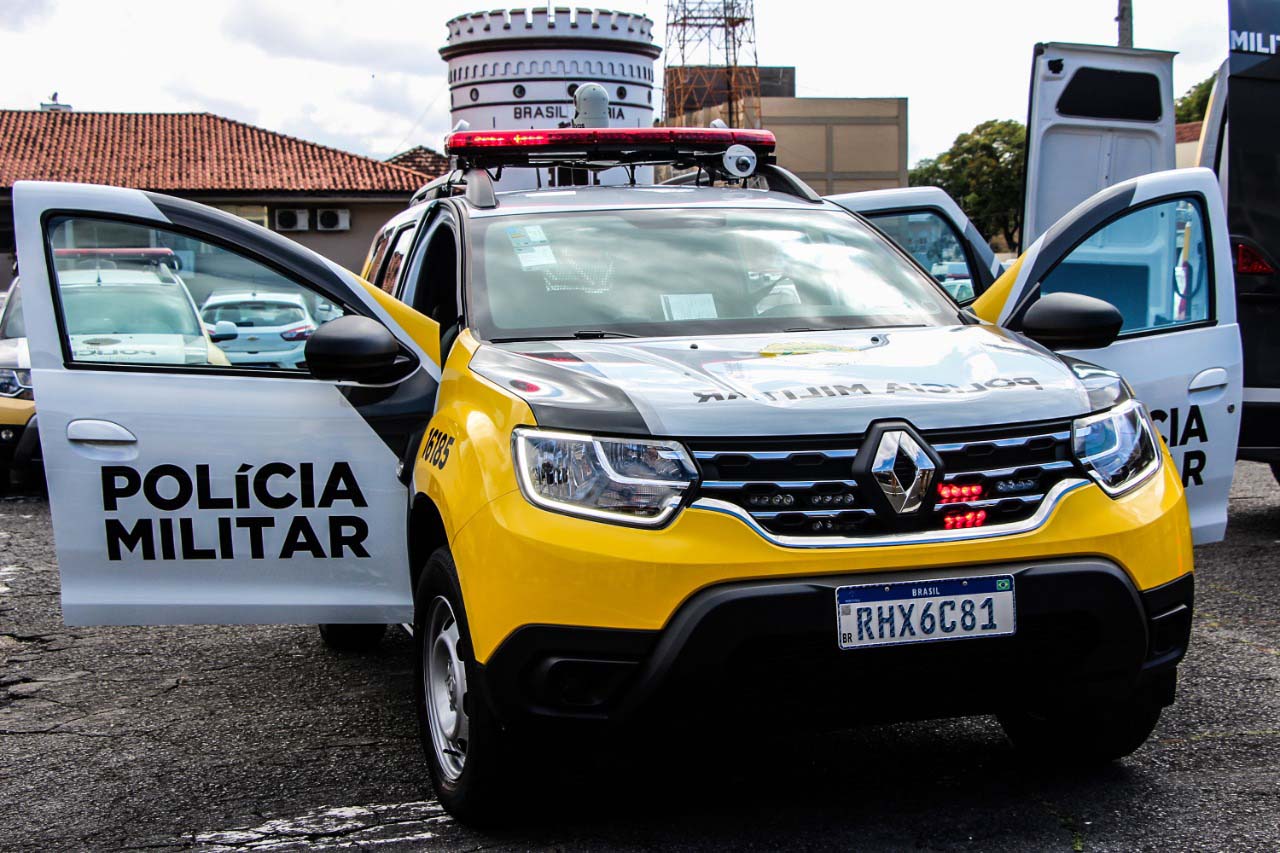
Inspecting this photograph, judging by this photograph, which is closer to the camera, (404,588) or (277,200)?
(404,588)

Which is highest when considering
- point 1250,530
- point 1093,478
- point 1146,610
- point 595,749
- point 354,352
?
point 354,352

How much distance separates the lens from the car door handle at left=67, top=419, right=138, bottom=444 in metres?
4.18

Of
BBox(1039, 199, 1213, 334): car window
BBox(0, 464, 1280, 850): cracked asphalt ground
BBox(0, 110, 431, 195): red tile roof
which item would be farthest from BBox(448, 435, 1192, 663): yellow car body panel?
BBox(0, 110, 431, 195): red tile roof

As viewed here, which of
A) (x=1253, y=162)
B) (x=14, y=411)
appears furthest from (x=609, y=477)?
(x=14, y=411)

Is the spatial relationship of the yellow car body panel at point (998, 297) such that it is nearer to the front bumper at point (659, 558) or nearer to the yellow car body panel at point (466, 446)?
the front bumper at point (659, 558)

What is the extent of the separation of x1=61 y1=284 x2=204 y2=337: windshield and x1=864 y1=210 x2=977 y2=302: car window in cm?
299

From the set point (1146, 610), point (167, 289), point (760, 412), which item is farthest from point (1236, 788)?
point (167, 289)

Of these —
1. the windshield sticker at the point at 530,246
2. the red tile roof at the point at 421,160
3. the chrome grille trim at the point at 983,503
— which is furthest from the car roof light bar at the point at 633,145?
the red tile roof at the point at 421,160

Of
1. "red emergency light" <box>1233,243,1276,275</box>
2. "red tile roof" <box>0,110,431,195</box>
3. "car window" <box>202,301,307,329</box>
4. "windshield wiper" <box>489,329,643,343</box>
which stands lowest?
"red emergency light" <box>1233,243,1276,275</box>

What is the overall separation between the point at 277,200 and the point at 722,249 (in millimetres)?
42006

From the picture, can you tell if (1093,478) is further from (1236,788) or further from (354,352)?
(354,352)

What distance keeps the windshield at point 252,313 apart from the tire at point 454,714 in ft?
3.57

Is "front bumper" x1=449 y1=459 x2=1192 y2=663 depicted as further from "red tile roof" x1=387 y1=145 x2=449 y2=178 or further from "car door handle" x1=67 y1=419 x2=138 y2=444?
"red tile roof" x1=387 y1=145 x2=449 y2=178

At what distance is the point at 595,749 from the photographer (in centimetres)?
333
